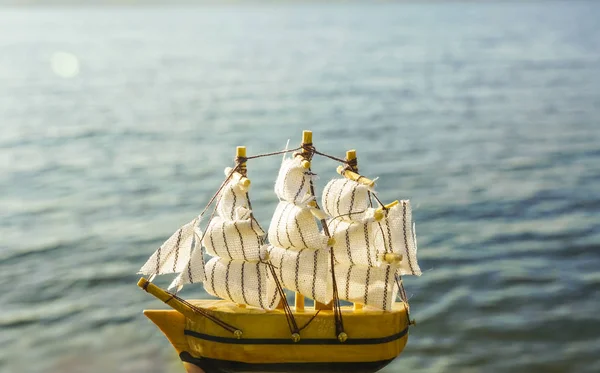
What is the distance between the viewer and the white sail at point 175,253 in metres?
12.2

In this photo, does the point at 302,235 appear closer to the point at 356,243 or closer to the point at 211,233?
the point at 356,243

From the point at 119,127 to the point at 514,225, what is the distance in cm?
1935

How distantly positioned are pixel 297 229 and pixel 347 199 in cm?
76

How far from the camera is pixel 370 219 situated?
11.7 metres

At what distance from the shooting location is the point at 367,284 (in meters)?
11.8

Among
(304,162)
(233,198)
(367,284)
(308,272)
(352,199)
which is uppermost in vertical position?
(304,162)

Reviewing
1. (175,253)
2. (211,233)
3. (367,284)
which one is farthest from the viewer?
(175,253)

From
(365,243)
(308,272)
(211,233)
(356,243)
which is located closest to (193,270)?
(211,233)

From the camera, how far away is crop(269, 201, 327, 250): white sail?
1161 centimetres

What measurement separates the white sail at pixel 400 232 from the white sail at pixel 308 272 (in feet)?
2.67

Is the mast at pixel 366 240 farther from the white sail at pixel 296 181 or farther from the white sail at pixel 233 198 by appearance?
the white sail at pixel 233 198

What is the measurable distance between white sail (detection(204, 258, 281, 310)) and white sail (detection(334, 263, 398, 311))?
2.94 ft

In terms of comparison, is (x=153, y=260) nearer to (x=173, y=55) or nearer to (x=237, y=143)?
(x=237, y=143)

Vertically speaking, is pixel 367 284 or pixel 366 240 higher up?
pixel 366 240
